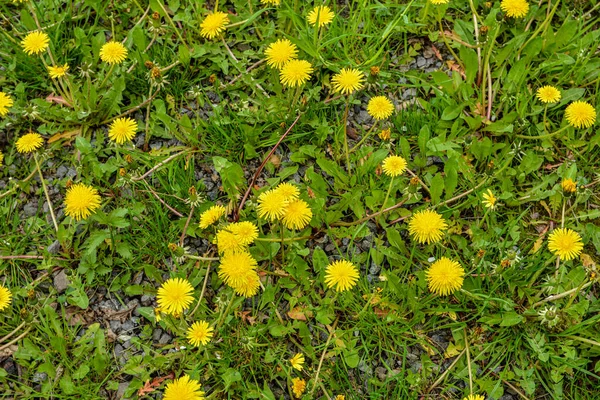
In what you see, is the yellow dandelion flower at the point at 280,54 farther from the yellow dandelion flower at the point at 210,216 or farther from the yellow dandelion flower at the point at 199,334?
the yellow dandelion flower at the point at 199,334

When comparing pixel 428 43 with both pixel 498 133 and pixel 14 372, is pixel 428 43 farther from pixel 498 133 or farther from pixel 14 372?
pixel 14 372

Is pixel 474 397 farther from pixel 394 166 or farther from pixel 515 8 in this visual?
pixel 515 8

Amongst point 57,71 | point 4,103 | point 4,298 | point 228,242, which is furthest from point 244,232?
point 4,103

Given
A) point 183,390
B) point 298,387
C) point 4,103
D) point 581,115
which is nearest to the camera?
point 183,390

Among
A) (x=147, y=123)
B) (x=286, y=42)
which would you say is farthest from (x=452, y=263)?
(x=147, y=123)

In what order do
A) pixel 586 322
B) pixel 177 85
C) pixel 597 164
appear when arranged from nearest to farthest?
pixel 586 322
pixel 597 164
pixel 177 85

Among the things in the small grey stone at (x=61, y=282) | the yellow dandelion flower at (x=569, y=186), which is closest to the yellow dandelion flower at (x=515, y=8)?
the yellow dandelion flower at (x=569, y=186)

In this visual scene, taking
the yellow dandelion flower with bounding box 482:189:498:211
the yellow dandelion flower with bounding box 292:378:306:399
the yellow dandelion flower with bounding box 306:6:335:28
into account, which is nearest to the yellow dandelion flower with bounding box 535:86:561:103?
the yellow dandelion flower with bounding box 482:189:498:211
